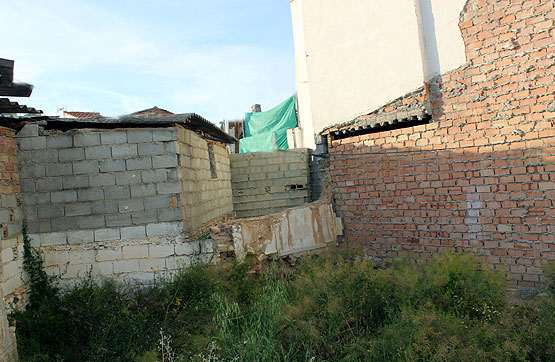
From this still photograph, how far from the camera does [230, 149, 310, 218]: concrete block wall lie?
1062cm

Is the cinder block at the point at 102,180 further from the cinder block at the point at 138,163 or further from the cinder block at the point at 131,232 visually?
the cinder block at the point at 131,232

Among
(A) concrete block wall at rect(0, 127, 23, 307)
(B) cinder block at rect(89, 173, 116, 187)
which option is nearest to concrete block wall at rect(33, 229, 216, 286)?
(A) concrete block wall at rect(0, 127, 23, 307)

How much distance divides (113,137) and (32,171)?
121 cm

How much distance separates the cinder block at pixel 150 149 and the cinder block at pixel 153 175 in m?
0.26

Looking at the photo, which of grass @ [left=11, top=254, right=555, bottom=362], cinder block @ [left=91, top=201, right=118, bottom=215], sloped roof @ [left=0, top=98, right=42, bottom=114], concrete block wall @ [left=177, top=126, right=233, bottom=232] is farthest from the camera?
concrete block wall @ [left=177, top=126, right=233, bottom=232]

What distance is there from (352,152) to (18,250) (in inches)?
206

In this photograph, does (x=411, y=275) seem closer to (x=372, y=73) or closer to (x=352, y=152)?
(x=352, y=152)

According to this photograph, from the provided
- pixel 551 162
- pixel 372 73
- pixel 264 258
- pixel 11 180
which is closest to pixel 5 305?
pixel 11 180

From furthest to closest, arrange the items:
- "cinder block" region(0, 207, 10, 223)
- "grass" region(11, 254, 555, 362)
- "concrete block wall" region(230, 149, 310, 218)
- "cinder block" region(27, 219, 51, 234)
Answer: "concrete block wall" region(230, 149, 310, 218) < "cinder block" region(27, 219, 51, 234) < "cinder block" region(0, 207, 10, 223) < "grass" region(11, 254, 555, 362)

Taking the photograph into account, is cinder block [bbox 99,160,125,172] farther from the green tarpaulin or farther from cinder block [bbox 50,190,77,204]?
the green tarpaulin

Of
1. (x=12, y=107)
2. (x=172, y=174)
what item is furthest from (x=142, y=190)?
(x=12, y=107)

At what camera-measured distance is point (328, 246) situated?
7.27 meters

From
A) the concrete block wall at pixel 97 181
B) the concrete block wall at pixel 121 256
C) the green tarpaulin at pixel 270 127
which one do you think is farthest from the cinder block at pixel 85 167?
the green tarpaulin at pixel 270 127

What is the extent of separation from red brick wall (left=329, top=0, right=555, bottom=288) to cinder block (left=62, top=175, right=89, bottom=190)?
441 centimetres
